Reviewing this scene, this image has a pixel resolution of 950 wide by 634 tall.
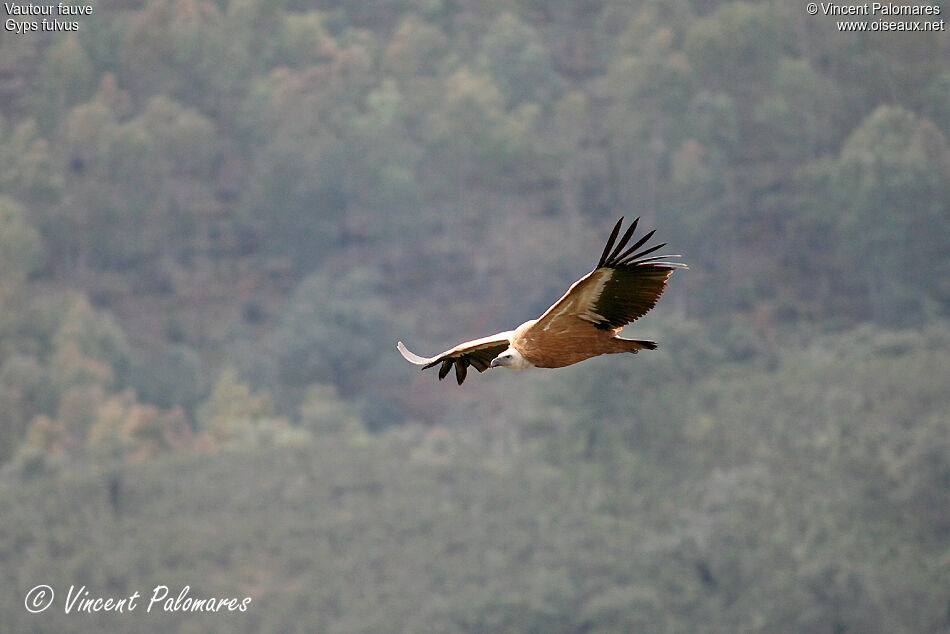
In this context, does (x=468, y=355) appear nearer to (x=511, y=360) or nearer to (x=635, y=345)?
(x=511, y=360)

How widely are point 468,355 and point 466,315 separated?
215 ft

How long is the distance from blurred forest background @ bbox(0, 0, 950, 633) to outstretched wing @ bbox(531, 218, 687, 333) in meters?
41.8

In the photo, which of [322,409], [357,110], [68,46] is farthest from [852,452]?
[68,46]

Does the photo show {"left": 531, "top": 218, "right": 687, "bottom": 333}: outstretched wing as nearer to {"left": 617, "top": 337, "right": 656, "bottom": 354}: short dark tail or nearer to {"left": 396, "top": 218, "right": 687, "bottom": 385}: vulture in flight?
{"left": 396, "top": 218, "right": 687, "bottom": 385}: vulture in flight

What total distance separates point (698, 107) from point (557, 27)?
11.0 m

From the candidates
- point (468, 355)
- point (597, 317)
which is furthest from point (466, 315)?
point (597, 317)

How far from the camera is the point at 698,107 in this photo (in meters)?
78.2

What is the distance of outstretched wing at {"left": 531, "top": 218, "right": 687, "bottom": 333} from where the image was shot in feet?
30.9

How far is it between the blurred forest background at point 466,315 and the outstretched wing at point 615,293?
1646 inches

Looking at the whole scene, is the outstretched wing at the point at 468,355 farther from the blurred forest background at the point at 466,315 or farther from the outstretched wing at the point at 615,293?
the blurred forest background at the point at 466,315

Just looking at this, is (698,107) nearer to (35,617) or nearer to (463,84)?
(463,84)

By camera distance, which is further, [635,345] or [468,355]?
[468,355]

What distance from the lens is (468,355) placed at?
1070 cm

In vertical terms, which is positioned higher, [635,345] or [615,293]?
[615,293]
